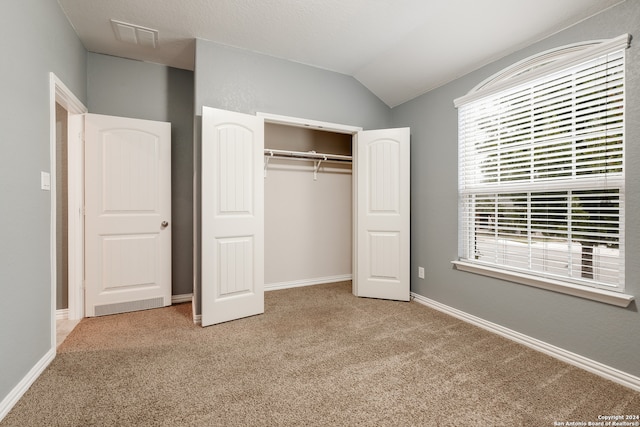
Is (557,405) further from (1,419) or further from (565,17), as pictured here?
(1,419)

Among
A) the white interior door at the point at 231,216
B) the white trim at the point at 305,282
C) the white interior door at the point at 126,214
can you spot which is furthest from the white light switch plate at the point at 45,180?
the white trim at the point at 305,282

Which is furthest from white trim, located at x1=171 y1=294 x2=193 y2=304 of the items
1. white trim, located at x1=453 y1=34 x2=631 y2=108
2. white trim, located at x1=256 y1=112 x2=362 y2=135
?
white trim, located at x1=453 y1=34 x2=631 y2=108

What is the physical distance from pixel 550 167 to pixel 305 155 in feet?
→ 8.27

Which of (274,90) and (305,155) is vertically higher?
(274,90)

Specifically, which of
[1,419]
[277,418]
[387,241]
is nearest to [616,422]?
[277,418]

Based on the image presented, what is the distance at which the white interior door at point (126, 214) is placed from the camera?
113 inches

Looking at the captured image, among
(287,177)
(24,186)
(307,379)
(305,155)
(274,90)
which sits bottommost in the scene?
(307,379)

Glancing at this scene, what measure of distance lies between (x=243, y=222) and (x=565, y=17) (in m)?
2.95

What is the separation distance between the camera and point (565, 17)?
79.0 inches

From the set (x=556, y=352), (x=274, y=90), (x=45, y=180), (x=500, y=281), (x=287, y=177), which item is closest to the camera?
(x=45, y=180)

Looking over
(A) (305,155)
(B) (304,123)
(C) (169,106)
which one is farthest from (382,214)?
(C) (169,106)

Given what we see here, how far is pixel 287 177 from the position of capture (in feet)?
12.9

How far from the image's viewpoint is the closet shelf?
3635 mm

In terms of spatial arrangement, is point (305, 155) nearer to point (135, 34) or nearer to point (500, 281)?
point (135, 34)
